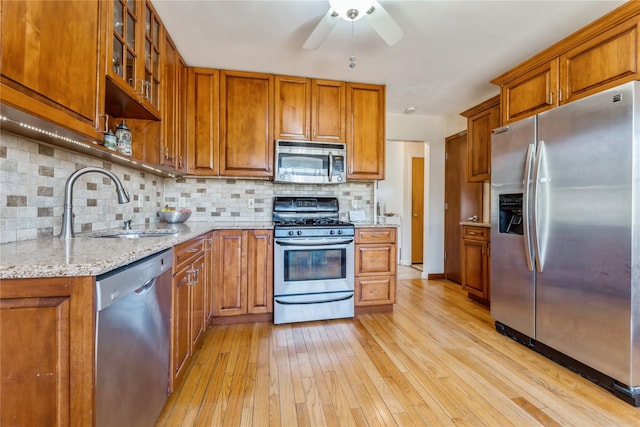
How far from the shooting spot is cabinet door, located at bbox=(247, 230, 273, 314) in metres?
2.62

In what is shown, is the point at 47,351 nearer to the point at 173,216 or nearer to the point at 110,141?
the point at 110,141

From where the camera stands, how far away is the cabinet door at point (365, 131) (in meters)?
3.13

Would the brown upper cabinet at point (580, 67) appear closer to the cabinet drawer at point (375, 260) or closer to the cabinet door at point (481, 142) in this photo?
the cabinet door at point (481, 142)

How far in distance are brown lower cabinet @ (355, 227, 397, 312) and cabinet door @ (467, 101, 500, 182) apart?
135cm

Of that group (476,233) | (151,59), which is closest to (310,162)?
(151,59)

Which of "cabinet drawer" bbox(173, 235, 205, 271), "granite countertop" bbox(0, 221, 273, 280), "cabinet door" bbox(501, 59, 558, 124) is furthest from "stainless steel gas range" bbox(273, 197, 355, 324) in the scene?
"cabinet door" bbox(501, 59, 558, 124)

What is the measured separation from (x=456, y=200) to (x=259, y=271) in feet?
10.1

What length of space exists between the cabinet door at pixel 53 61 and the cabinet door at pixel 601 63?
284 cm

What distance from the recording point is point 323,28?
186 cm

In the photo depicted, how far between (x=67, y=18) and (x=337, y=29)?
166cm

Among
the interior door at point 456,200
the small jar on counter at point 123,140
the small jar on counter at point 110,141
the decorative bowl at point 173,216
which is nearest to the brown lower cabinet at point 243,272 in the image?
the decorative bowl at point 173,216

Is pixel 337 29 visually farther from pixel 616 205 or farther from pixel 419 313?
pixel 419 313

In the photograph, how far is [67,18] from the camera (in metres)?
1.11

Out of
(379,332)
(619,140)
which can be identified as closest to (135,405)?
(379,332)
